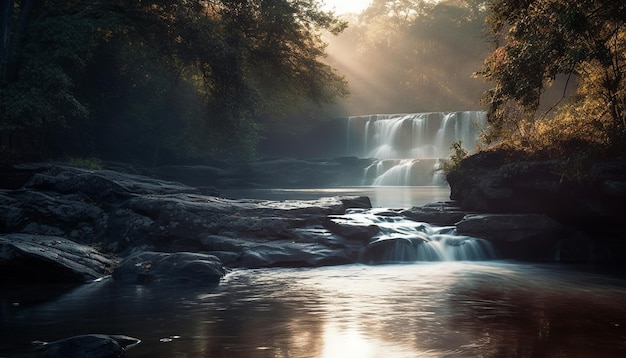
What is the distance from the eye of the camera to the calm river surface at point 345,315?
24.0 feet

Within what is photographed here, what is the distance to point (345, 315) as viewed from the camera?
30.0ft

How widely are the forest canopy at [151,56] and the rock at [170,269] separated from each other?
38.7 feet

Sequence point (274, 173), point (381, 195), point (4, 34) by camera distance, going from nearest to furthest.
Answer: point (4, 34) < point (381, 195) < point (274, 173)

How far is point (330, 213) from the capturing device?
1748 centimetres

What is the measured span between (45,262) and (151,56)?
1751 centimetres

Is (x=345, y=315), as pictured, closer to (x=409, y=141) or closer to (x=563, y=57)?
(x=563, y=57)

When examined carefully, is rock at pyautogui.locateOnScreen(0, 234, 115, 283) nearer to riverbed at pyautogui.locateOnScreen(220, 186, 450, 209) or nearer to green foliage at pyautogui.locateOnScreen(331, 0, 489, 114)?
riverbed at pyautogui.locateOnScreen(220, 186, 450, 209)

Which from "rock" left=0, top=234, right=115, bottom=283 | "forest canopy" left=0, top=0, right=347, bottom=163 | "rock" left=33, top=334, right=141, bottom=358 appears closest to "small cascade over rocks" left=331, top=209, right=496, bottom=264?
"rock" left=0, top=234, right=115, bottom=283

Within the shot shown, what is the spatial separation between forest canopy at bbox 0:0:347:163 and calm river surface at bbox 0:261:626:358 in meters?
13.0

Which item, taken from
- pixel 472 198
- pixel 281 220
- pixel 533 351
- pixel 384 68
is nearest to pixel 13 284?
pixel 281 220

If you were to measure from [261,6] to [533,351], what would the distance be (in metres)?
21.2

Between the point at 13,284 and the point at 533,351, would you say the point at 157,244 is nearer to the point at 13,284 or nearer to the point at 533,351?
the point at 13,284

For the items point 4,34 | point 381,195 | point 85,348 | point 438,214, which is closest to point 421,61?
A: point 381,195

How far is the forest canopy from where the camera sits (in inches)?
885
